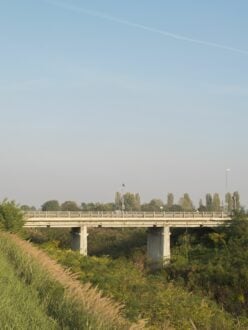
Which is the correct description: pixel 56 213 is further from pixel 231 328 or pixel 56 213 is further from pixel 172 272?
pixel 231 328

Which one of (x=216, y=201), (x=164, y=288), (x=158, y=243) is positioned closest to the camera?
(x=164, y=288)

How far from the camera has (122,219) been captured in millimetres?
66188

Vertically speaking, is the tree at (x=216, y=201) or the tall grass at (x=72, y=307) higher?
the tree at (x=216, y=201)

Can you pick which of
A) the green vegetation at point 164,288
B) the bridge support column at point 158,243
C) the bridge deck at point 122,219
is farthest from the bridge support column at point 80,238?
the green vegetation at point 164,288

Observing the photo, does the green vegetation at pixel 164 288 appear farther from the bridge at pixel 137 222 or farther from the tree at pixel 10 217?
the tree at pixel 10 217

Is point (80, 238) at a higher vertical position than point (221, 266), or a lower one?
higher

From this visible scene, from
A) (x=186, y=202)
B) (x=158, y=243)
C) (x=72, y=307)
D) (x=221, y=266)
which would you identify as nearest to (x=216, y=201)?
(x=186, y=202)

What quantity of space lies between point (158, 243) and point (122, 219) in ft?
16.7

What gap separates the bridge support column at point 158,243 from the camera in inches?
2544

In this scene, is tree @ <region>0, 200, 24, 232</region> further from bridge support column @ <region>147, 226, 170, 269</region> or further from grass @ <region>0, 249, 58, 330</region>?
grass @ <region>0, 249, 58, 330</region>

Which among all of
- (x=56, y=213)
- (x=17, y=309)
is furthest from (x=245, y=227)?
(x=17, y=309)

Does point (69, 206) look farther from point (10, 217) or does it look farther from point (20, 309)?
point (20, 309)

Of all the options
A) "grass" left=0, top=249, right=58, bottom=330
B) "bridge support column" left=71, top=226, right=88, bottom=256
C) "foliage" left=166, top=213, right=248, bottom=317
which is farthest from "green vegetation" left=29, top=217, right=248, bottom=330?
"bridge support column" left=71, top=226, right=88, bottom=256

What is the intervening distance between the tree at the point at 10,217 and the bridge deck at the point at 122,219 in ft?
32.6
